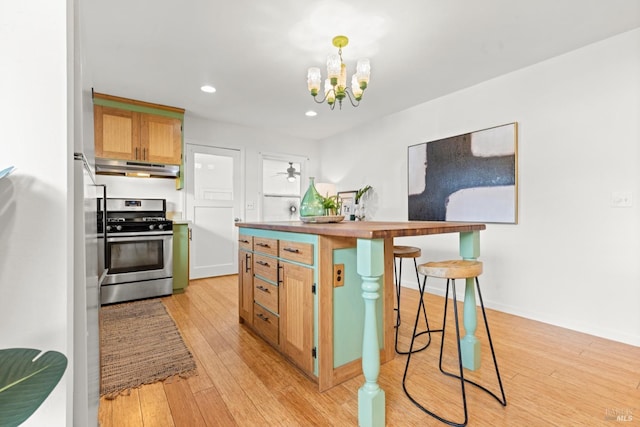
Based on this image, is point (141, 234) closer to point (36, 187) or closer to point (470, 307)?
point (36, 187)

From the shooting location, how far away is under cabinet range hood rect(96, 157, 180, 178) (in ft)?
11.5

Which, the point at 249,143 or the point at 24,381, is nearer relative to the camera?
the point at 24,381

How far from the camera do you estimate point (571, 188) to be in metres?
2.53

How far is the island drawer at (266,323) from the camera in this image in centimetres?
205

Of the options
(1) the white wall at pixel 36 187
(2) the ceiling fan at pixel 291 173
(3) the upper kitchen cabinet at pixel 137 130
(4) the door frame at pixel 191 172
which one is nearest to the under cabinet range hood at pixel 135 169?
(3) the upper kitchen cabinet at pixel 137 130

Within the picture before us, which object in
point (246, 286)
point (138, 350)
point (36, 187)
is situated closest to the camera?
point (36, 187)

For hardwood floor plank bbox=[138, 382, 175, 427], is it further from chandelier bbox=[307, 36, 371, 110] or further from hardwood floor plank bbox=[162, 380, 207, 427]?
chandelier bbox=[307, 36, 371, 110]

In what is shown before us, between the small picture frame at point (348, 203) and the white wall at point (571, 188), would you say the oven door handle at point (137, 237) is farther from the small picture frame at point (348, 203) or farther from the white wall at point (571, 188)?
the white wall at point (571, 188)

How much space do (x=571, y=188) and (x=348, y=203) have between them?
294cm

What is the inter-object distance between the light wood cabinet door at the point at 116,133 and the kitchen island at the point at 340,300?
2.69 meters

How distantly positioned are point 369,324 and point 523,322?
2171 millimetres

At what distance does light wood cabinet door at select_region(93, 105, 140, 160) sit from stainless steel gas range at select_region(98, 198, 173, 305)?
2.07ft

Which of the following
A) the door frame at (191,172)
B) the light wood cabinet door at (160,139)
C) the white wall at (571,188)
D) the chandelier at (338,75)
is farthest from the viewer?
the door frame at (191,172)

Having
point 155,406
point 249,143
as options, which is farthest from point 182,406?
point 249,143
